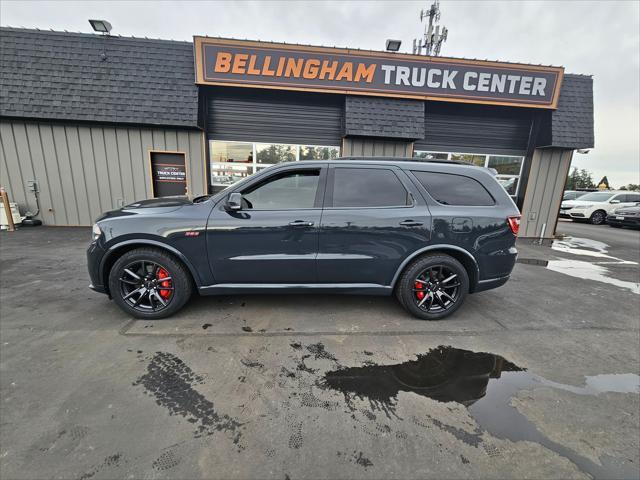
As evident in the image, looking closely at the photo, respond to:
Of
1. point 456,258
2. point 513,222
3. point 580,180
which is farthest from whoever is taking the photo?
point 580,180

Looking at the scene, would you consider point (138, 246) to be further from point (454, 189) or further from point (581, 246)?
point (581, 246)

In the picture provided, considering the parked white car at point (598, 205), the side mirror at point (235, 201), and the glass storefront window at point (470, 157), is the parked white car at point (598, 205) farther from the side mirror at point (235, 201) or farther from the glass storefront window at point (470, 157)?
the side mirror at point (235, 201)

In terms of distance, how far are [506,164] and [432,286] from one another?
7887 mm

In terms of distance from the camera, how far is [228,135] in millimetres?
8188

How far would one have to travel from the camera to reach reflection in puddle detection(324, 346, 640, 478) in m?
2.01

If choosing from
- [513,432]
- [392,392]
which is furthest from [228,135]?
[513,432]

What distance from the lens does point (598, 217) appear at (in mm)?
15000

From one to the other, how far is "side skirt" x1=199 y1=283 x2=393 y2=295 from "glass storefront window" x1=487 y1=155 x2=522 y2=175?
7980mm

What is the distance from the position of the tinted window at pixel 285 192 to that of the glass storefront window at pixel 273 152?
5.26 m

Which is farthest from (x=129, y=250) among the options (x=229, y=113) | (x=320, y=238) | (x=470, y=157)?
(x=470, y=157)

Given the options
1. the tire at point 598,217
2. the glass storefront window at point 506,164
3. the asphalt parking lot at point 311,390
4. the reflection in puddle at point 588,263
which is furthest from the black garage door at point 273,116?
the tire at point 598,217

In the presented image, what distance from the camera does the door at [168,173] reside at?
7.98 meters

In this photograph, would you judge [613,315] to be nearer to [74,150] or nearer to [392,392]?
[392,392]

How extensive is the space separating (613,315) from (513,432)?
10.7ft
